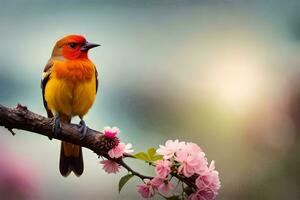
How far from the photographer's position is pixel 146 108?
315cm

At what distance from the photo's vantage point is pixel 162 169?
4.23 feet

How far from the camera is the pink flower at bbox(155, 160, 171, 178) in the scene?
129 cm

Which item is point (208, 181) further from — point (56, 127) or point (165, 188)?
point (56, 127)

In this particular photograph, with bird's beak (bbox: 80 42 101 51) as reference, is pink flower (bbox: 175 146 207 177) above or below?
below

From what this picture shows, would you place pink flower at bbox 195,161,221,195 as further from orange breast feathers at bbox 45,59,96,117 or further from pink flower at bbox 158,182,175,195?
orange breast feathers at bbox 45,59,96,117

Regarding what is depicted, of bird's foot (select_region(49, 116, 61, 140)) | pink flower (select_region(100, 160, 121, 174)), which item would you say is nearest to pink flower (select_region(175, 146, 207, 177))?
pink flower (select_region(100, 160, 121, 174))

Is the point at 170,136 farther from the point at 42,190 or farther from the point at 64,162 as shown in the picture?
the point at 64,162

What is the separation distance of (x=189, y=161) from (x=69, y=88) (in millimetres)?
352

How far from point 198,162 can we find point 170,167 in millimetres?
48

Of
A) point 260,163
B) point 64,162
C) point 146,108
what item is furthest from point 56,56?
point 146,108

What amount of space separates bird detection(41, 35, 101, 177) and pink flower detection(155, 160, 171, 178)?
0.25m

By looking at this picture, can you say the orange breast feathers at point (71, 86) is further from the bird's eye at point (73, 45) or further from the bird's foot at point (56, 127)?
the bird's foot at point (56, 127)

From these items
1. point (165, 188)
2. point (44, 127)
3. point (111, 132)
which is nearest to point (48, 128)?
point (44, 127)

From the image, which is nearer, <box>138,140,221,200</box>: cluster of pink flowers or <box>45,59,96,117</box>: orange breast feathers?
<box>138,140,221,200</box>: cluster of pink flowers
